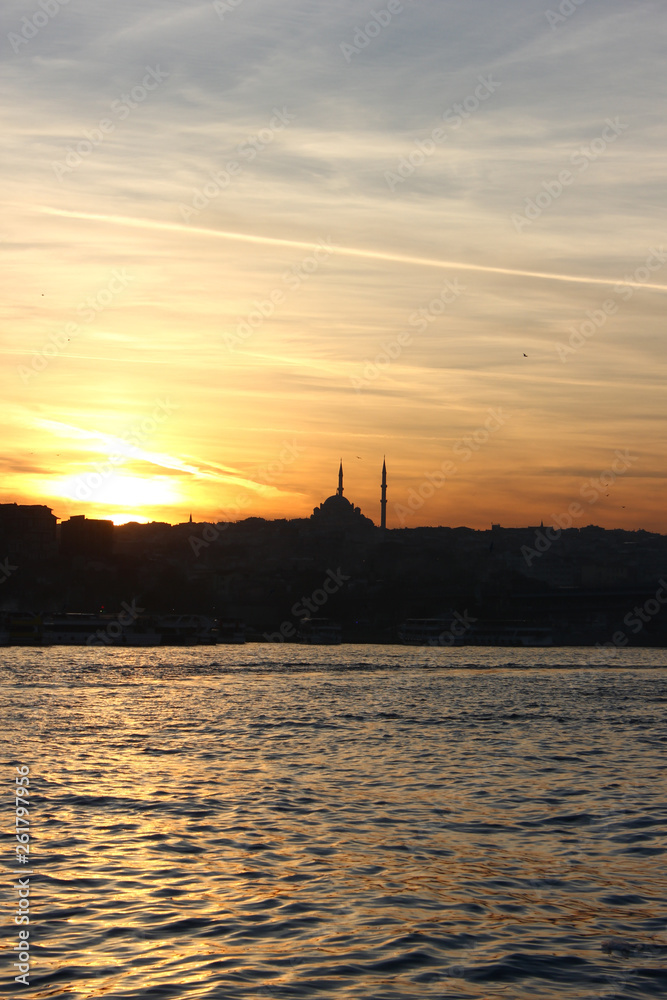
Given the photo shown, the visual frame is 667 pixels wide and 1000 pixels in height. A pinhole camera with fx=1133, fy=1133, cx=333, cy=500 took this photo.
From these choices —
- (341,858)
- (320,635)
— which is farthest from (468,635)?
(341,858)

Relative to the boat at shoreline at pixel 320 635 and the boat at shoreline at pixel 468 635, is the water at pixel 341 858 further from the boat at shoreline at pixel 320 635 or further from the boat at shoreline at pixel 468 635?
the boat at shoreline at pixel 468 635

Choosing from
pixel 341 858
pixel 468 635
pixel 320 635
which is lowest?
pixel 468 635

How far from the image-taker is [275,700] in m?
50.8

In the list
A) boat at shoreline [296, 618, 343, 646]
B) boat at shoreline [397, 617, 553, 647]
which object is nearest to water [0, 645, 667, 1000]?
boat at shoreline [296, 618, 343, 646]

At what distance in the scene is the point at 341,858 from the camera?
1723 cm

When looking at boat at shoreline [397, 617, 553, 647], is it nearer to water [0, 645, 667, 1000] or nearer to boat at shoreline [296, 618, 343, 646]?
boat at shoreline [296, 618, 343, 646]

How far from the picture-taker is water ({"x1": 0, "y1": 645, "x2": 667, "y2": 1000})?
39.0ft

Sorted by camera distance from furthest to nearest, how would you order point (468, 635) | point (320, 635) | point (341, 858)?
1. point (468, 635)
2. point (320, 635)
3. point (341, 858)

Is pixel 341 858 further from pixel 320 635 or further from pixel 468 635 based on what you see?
pixel 468 635

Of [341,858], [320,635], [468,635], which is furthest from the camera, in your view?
[468,635]

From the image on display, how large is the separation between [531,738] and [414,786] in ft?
41.6

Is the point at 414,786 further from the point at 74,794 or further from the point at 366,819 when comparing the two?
the point at 74,794

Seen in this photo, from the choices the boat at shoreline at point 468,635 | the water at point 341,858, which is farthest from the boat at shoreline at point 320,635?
the water at point 341,858

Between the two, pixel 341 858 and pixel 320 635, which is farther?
pixel 320 635
